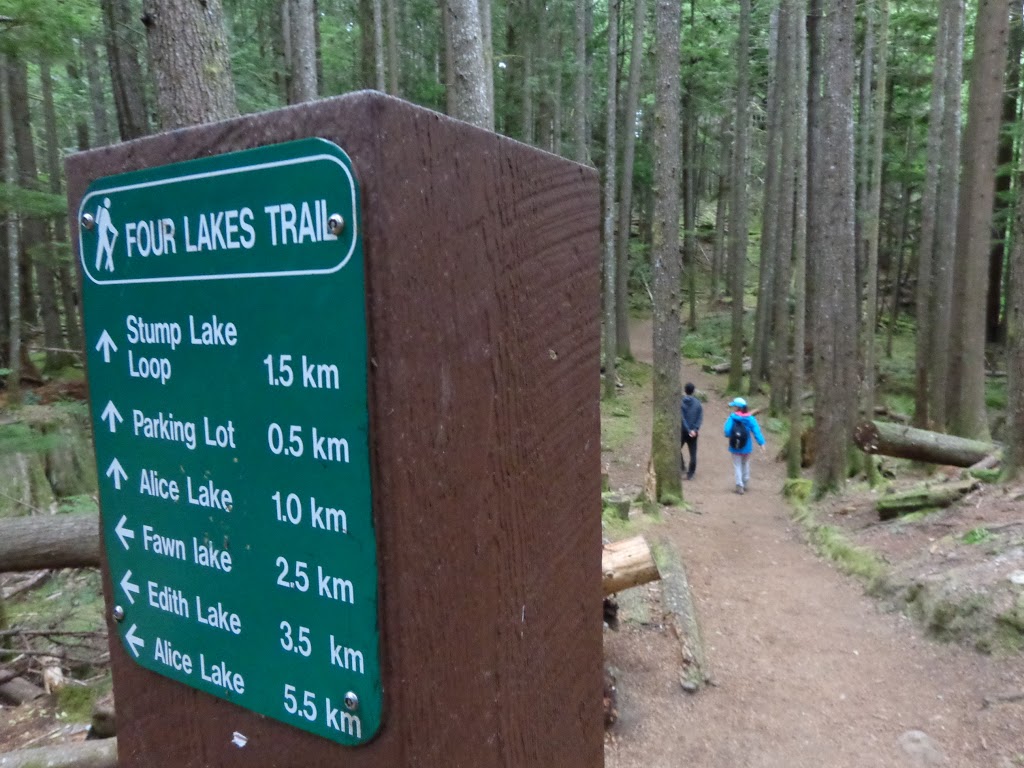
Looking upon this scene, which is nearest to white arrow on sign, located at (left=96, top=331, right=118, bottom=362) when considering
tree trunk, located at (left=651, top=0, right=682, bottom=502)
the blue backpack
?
tree trunk, located at (left=651, top=0, right=682, bottom=502)

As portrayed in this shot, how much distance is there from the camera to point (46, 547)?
342cm

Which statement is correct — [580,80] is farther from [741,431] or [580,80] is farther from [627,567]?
[627,567]

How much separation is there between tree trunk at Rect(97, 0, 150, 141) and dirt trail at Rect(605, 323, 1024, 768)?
861 centimetres

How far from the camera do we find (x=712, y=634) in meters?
6.01

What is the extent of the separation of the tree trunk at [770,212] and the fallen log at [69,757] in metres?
16.6

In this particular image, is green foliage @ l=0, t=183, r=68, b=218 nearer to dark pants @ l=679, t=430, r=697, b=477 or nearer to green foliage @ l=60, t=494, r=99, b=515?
green foliage @ l=60, t=494, r=99, b=515

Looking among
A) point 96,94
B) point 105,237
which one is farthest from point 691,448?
point 96,94

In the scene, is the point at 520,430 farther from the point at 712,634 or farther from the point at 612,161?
the point at 612,161

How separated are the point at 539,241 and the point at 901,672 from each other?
5225mm

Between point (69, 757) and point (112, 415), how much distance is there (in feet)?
→ 7.41

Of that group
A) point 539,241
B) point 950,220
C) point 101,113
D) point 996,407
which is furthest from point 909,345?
point 539,241

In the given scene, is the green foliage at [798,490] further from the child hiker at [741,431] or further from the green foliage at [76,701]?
the green foliage at [76,701]

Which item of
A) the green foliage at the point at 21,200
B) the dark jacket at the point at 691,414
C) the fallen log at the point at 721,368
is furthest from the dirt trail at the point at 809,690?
the fallen log at the point at 721,368

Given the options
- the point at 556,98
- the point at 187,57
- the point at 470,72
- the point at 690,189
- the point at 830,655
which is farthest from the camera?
the point at 690,189
